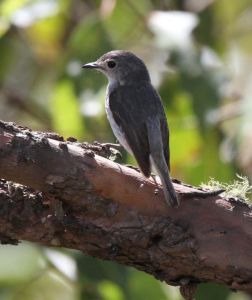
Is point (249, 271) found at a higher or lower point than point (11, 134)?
lower

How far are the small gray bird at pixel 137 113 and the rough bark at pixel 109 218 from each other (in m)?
0.13

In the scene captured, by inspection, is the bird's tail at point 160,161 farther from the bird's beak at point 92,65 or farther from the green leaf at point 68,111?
the green leaf at point 68,111

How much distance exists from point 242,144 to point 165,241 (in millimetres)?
2285

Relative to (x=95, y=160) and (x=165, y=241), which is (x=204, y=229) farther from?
(x=95, y=160)

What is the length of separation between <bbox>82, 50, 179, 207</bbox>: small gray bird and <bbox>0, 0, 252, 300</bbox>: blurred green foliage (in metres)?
0.31

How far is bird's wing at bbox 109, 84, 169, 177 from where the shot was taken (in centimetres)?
495

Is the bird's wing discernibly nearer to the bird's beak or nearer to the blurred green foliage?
the bird's beak

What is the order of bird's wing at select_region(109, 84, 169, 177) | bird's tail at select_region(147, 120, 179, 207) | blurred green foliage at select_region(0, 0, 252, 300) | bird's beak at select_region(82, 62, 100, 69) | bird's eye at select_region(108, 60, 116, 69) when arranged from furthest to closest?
blurred green foliage at select_region(0, 0, 252, 300)
bird's eye at select_region(108, 60, 116, 69)
bird's beak at select_region(82, 62, 100, 69)
bird's wing at select_region(109, 84, 169, 177)
bird's tail at select_region(147, 120, 179, 207)

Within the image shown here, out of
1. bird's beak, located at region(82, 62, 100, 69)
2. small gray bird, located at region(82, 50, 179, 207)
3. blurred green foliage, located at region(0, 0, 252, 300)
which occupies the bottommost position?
blurred green foliage, located at region(0, 0, 252, 300)

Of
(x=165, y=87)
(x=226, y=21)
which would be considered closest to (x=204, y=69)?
(x=165, y=87)

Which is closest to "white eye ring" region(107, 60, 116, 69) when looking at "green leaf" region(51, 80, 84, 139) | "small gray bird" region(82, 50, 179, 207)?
"small gray bird" region(82, 50, 179, 207)

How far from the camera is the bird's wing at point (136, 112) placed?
16.2ft

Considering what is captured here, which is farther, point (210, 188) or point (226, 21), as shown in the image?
point (226, 21)

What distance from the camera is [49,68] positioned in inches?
316
